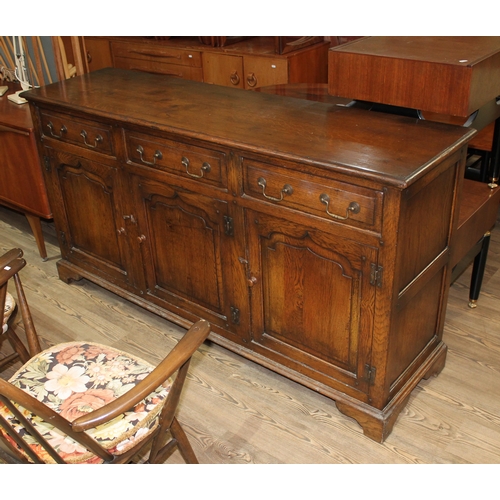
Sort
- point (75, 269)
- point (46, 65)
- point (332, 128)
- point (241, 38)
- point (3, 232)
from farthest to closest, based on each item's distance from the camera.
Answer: point (241, 38) < point (3, 232) < point (46, 65) < point (75, 269) < point (332, 128)

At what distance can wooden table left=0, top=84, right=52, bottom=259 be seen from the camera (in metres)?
2.95

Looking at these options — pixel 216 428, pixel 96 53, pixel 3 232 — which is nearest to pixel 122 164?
pixel 216 428

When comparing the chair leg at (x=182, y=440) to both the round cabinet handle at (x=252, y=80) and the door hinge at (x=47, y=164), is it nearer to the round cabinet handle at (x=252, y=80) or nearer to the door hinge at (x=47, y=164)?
the door hinge at (x=47, y=164)

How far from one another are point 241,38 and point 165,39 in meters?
0.60

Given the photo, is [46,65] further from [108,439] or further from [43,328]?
[108,439]

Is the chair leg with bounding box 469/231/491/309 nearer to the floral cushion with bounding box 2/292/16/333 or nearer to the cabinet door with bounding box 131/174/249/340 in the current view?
the cabinet door with bounding box 131/174/249/340

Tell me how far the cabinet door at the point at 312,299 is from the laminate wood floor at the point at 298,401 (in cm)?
17

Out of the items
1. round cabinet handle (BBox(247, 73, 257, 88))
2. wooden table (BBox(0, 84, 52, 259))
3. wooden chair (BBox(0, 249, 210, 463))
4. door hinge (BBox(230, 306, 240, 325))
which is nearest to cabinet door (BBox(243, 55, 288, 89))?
round cabinet handle (BBox(247, 73, 257, 88))

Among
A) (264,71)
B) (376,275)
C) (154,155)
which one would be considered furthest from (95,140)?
(264,71)

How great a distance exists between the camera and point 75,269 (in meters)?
2.93

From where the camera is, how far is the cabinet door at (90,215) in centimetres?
254

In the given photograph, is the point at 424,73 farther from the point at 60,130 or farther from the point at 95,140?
the point at 60,130

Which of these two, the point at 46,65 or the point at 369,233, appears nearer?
the point at 369,233

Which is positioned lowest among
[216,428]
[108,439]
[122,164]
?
[216,428]
